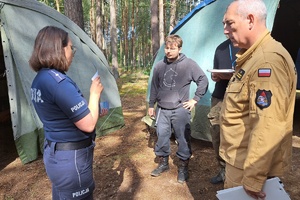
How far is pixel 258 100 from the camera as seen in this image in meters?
1.29

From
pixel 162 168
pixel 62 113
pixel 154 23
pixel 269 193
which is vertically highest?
pixel 154 23

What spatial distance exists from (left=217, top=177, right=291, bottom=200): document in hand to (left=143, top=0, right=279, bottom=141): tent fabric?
9.14ft

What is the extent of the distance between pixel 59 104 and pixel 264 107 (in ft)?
3.95

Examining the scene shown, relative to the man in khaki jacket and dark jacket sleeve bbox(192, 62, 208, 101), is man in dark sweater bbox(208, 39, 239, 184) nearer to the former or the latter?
dark jacket sleeve bbox(192, 62, 208, 101)

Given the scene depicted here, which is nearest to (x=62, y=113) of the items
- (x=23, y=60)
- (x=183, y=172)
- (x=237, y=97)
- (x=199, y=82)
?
(x=237, y=97)

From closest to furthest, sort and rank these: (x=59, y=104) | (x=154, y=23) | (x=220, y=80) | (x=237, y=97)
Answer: (x=237, y=97) < (x=59, y=104) < (x=220, y=80) < (x=154, y=23)

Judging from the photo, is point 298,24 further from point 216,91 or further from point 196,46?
point 216,91

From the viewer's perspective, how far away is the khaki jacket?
4.15 feet

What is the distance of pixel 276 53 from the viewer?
4.31 ft

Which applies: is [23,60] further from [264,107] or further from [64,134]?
[264,107]

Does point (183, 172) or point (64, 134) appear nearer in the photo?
point (64, 134)

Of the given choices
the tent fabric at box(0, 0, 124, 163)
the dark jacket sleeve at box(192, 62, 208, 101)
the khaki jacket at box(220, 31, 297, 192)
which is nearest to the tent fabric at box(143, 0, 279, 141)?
the dark jacket sleeve at box(192, 62, 208, 101)

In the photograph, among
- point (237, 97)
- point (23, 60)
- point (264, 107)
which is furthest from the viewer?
point (23, 60)

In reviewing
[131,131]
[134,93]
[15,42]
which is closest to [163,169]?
[131,131]
